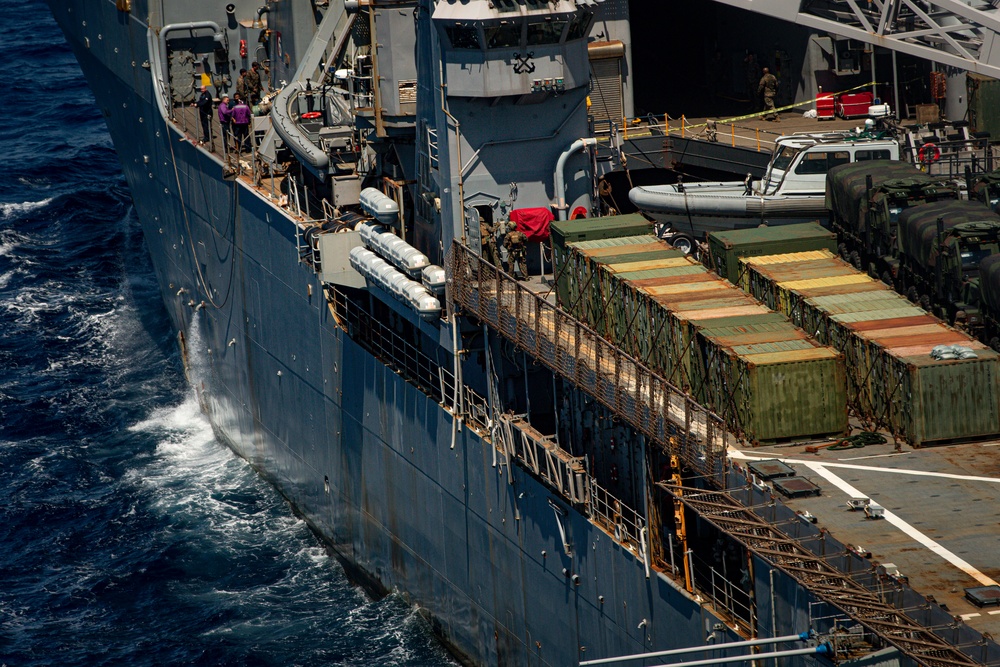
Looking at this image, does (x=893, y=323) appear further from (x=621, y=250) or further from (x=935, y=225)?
(x=621, y=250)

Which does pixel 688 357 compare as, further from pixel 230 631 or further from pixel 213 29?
pixel 213 29

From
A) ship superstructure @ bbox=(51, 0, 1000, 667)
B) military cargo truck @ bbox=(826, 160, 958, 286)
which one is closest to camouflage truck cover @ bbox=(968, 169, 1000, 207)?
military cargo truck @ bbox=(826, 160, 958, 286)

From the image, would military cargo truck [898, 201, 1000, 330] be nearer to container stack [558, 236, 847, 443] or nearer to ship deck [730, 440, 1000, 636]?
container stack [558, 236, 847, 443]

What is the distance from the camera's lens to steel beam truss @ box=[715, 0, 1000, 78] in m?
38.4

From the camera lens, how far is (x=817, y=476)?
2927cm

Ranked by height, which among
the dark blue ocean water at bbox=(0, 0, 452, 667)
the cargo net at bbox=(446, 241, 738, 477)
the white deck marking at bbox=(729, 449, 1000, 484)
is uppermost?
the cargo net at bbox=(446, 241, 738, 477)

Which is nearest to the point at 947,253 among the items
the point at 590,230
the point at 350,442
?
the point at 590,230

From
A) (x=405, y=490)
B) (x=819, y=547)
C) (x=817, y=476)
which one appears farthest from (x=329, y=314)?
(x=819, y=547)

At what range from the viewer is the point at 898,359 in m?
30.5

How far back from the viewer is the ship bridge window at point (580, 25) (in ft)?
124

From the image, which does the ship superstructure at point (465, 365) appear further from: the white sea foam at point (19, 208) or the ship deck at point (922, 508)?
the white sea foam at point (19, 208)

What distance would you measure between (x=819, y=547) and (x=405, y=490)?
19.0 meters

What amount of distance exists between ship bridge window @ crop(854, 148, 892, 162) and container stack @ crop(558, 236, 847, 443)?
9.93 m

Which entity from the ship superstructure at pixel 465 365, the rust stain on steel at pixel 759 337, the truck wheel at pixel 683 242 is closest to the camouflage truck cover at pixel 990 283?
the rust stain on steel at pixel 759 337
